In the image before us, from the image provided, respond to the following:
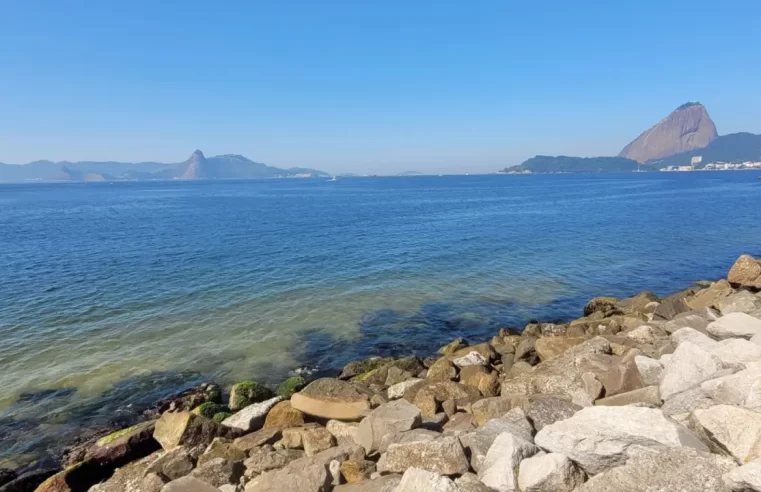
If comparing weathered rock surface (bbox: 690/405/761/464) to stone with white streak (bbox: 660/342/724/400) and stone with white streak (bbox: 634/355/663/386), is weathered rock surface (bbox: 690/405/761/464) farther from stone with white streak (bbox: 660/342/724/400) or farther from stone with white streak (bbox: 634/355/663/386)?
stone with white streak (bbox: 634/355/663/386)

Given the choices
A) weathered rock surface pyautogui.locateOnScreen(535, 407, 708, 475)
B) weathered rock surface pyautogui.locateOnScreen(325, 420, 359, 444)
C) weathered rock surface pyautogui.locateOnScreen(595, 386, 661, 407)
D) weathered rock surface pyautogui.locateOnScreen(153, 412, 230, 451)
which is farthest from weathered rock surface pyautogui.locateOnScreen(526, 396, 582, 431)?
weathered rock surface pyautogui.locateOnScreen(153, 412, 230, 451)

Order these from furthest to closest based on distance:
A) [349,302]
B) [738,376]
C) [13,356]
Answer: [349,302], [13,356], [738,376]

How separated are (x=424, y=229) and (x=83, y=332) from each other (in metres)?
35.9

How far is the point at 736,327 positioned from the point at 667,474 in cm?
763

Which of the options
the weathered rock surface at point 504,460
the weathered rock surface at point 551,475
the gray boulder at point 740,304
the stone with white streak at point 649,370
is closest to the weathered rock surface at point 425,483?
the weathered rock surface at point 504,460

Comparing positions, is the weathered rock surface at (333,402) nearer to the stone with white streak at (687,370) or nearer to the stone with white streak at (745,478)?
the stone with white streak at (687,370)

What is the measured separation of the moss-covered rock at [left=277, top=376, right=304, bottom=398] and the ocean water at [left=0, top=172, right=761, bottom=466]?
1.27 metres

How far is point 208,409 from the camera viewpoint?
477 inches

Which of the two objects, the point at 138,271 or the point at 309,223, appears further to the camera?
the point at 309,223

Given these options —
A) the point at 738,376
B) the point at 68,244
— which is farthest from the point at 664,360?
the point at 68,244

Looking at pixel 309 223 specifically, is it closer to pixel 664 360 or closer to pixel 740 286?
pixel 740 286

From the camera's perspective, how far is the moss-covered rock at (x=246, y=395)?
40.9ft

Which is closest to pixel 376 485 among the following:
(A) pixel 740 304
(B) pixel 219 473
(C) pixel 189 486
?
(C) pixel 189 486

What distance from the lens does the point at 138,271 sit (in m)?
29.6
